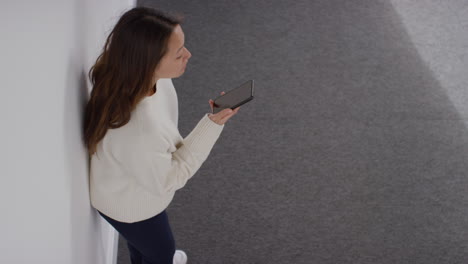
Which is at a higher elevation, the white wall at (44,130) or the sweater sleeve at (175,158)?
the white wall at (44,130)

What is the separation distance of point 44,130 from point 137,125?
→ 0.36 meters

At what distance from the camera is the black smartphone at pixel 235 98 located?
1.53 metres

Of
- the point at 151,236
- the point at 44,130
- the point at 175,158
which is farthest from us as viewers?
the point at 151,236

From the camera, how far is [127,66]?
1188 millimetres

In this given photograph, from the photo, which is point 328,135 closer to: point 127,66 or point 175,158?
point 175,158

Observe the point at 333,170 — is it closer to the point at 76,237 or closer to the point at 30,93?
the point at 76,237

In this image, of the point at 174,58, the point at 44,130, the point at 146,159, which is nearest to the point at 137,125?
the point at 146,159

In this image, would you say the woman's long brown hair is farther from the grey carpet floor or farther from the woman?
the grey carpet floor

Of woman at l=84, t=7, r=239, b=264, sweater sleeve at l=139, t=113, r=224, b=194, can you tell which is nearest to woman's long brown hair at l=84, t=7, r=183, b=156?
woman at l=84, t=7, r=239, b=264

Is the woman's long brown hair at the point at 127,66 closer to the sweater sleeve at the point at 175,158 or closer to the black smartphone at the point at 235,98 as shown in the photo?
the sweater sleeve at the point at 175,158

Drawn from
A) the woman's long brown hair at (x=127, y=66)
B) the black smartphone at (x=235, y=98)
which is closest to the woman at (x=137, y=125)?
the woman's long brown hair at (x=127, y=66)

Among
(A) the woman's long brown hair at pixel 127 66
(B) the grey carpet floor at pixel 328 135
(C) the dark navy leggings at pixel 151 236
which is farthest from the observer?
(B) the grey carpet floor at pixel 328 135

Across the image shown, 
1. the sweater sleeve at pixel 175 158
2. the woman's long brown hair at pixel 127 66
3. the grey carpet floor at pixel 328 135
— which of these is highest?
the woman's long brown hair at pixel 127 66

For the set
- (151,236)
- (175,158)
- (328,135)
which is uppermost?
(175,158)
